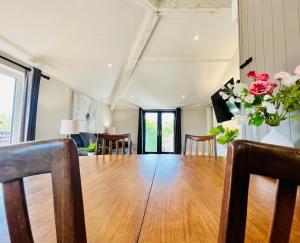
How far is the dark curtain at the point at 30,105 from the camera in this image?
134 inches

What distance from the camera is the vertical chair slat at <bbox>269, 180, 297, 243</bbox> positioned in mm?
294

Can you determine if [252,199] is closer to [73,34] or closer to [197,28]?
[73,34]

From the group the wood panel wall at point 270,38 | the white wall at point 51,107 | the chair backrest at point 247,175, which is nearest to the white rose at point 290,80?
the wood panel wall at point 270,38

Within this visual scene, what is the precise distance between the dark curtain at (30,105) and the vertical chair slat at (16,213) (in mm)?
3542

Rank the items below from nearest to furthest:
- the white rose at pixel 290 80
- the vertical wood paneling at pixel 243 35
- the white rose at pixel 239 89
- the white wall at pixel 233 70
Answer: the white rose at pixel 290 80, the white rose at pixel 239 89, the vertical wood paneling at pixel 243 35, the white wall at pixel 233 70

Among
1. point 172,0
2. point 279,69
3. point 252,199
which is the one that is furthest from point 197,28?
point 252,199

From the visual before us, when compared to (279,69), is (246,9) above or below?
above

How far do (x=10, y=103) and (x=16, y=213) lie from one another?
3.72 meters

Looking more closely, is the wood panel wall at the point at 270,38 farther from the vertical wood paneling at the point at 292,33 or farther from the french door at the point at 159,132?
the french door at the point at 159,132

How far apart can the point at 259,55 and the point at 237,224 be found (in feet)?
6.30

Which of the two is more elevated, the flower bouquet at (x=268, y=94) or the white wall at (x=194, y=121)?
the white wall at (x=194, y=121)

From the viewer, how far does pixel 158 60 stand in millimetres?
5316

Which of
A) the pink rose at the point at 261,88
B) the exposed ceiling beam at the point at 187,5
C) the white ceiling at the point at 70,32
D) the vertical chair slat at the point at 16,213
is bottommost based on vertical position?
the vertical chair slat at the point at 16,213

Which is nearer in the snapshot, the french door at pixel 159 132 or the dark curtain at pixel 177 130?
the dark curtain at pixel 177 130
